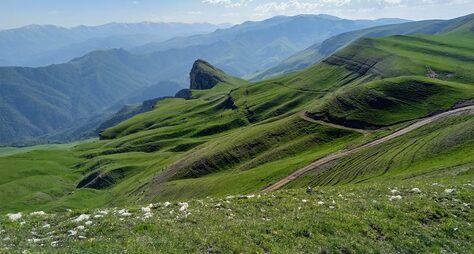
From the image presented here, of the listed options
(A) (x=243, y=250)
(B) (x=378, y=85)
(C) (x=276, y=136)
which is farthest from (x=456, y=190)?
(B) (x=378, y=85)

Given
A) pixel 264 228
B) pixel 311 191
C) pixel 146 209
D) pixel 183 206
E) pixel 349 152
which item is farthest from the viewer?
pixel 349 152

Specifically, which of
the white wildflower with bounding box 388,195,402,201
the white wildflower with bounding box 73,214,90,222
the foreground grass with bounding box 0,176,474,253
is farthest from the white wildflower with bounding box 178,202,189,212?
the white wildflower with bounding box 388,195,402,201

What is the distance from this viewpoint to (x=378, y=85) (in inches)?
5915

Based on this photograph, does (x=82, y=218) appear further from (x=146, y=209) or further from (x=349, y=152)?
(x=349, y=152)

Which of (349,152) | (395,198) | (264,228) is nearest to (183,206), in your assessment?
(264,228)

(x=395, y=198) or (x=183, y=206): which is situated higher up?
(x=183, y=206)

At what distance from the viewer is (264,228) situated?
24797 millimetres

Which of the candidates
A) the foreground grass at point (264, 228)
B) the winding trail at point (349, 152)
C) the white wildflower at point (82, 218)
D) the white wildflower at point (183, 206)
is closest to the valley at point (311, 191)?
the foreground grass at point (264, 228)

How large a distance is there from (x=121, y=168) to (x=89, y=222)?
173144mm

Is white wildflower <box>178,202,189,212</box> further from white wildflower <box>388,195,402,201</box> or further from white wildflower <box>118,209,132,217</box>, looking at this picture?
white wildflower <box>388,195,402,201</box>

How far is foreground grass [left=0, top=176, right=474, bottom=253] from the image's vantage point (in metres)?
22.6

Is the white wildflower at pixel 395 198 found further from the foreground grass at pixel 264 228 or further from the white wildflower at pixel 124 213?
the white wildflower at pixel 124 213

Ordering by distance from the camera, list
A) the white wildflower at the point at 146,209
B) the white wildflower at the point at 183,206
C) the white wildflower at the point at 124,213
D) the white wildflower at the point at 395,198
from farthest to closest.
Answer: the white wildflower at the point at 395,198 < the white wildflower at the point at 183,206 < the white wildflower at the point at 146,209 < the white wildflower at the point at 124,213

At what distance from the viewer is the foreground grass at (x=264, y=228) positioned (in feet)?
74.1
